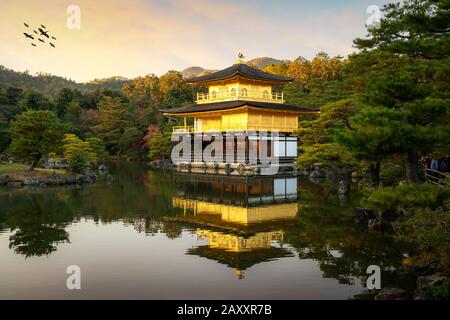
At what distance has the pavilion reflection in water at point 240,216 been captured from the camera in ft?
38.1

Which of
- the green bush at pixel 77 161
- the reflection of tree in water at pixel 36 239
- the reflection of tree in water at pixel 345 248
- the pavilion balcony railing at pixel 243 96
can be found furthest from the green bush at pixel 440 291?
the pavilion balcony railing at pixel 243 96

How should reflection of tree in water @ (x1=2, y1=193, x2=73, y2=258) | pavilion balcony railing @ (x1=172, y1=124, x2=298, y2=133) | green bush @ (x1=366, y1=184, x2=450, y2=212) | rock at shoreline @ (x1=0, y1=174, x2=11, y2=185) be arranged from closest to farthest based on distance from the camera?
1. green bush @ (x1=366, y1=184, x2=450, y2=212)
2. reflection of tree in water @ (x1=2, y1=193, x2=73, y2=258)
3. rock at shoreline @ (x1=0, y1=174, x2=11, y2=185)
4. pavilion balcony railing @ (x1=172, y1=124, x2=298, y2=133)

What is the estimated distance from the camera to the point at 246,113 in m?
34.5

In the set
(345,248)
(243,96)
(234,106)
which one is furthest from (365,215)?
(243,96)

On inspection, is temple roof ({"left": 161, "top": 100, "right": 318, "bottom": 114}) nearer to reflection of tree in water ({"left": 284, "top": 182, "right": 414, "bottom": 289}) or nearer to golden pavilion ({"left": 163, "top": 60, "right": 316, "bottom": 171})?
golden pavilion ({"left": 163, "top": 60, "right": 316, "bottom": 171})

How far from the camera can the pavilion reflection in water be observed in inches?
457

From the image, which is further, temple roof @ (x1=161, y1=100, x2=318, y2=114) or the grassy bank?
temple roof @ (x1=161, y1=100, x2=318, y2=114)

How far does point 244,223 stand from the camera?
15.8 metres

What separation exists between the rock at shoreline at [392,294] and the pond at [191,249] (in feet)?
1.29

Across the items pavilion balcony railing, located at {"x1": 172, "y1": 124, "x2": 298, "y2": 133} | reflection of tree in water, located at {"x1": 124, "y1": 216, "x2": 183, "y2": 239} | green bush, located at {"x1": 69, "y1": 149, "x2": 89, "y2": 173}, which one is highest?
pavilion balcony railing, located at {"x1": 172, "y1": 124, "x2": 298, "y2": 133}

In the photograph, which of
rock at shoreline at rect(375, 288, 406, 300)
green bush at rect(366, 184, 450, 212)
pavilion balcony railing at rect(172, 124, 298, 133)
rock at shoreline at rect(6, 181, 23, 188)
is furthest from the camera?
pavilion balcony railing at rect(172, 124, 298, 133)

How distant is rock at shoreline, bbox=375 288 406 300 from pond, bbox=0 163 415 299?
15.5 inches

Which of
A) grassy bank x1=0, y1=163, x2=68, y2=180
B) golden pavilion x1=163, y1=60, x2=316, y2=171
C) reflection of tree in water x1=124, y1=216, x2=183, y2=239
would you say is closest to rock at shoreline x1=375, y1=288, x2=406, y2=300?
reflection of tree in water x1=124, y1=216, x2=183, y2=239

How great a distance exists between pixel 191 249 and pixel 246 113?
23.5 metres
